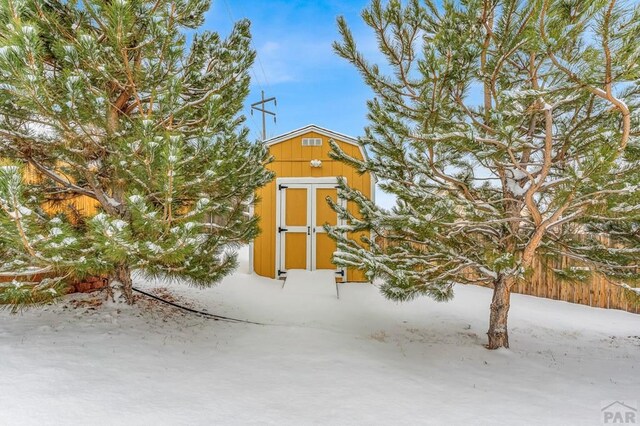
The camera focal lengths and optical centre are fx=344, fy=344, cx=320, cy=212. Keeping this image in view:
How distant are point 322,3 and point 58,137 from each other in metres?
5.07

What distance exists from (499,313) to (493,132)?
1961 mm

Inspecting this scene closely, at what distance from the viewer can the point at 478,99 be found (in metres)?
3.55

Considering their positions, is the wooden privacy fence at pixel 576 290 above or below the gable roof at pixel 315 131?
below

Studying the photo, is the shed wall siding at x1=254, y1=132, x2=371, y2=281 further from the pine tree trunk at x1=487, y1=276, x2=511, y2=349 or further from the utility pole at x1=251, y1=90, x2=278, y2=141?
the utility pole at x1=251, y1=90, x2=278, y2=141

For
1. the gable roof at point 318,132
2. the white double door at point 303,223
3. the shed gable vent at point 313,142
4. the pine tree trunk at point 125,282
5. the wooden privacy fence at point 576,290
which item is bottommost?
the wooden privacy fence at point 576,290

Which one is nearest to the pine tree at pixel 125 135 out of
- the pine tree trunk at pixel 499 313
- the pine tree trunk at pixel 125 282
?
the pine tree trunk at pixel 125 282

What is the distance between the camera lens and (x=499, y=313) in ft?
11.8

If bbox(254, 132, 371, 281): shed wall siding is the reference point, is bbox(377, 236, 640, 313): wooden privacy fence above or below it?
below

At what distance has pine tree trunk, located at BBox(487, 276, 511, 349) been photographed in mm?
3568

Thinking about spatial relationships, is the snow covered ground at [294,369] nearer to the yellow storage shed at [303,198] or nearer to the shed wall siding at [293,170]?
the yellow storage shed at [303,198]

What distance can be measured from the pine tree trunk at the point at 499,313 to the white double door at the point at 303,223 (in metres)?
3.63

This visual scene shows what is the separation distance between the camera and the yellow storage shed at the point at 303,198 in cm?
696

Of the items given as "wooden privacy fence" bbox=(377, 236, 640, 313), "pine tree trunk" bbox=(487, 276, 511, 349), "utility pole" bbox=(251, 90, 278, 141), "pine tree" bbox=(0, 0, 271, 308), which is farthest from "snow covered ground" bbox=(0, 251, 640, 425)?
"utility pole" bbox=(251, 90, 278, 141)

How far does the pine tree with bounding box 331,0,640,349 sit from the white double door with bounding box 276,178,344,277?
312 centimetres
